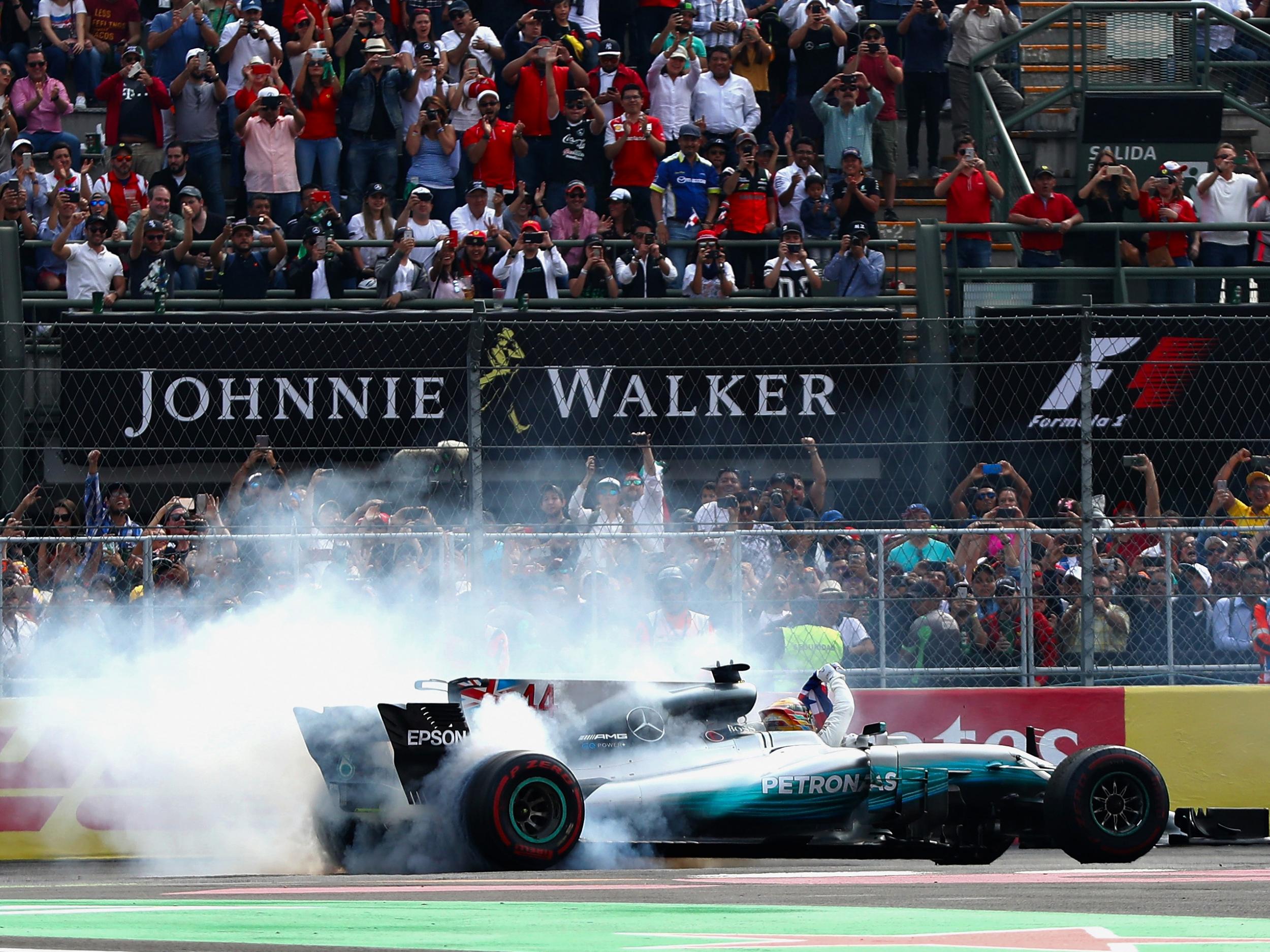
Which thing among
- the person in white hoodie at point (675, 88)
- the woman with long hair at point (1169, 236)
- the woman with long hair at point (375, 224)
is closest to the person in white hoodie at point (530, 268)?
the woman with long hair at point (375, 224)

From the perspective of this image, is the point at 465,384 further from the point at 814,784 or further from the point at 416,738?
the point at 814,784

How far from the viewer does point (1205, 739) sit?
11.2 meters

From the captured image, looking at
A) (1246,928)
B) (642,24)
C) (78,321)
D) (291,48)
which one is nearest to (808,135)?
(642,24)

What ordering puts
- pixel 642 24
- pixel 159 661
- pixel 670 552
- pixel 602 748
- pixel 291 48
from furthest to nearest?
pixel 642 24
pixel 291 48
pixel 670 552
pixel 159 661
pixel 602 748

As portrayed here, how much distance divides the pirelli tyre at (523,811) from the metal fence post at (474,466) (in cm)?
157

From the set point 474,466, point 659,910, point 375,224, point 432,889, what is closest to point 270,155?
point 375,224

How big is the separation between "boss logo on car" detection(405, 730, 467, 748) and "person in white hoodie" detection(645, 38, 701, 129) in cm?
903

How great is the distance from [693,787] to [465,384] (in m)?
4.28

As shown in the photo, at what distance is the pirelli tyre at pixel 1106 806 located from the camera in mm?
9031

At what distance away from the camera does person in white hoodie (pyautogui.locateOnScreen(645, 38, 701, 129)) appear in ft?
54.4

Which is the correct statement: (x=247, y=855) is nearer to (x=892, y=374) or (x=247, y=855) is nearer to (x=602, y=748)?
(x=602, y=748)

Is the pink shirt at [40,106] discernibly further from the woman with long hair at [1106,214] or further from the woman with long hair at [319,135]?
the woman with long hair at [1106,214]

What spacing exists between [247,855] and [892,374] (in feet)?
16.2

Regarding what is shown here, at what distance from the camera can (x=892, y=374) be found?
464 inches
